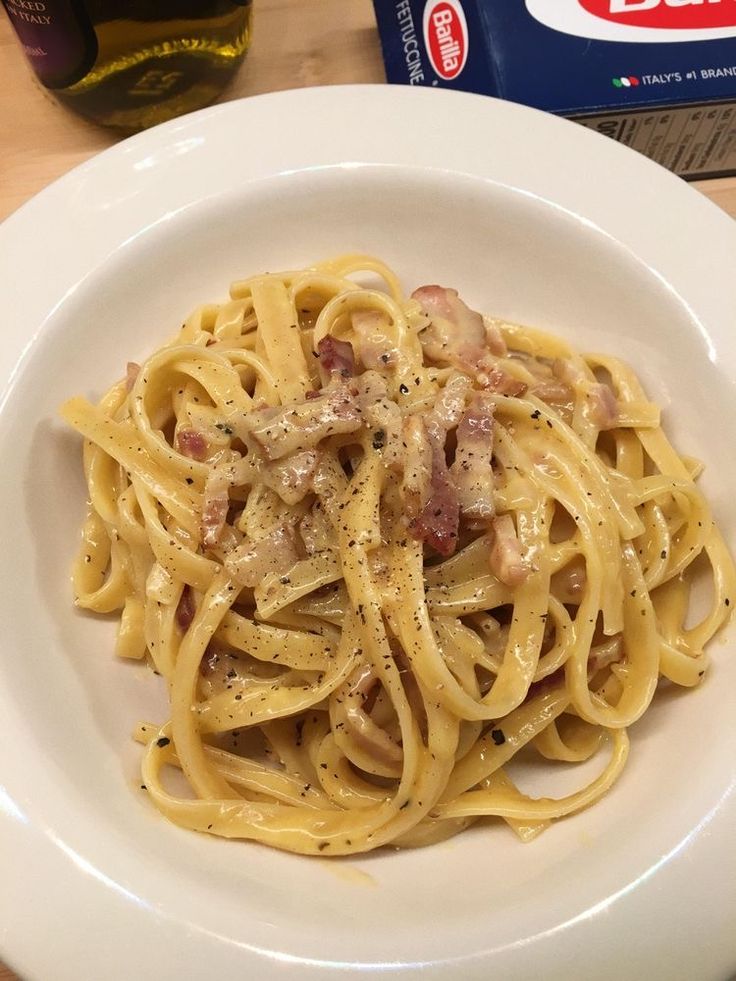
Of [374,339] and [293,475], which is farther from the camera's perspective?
[374,339]

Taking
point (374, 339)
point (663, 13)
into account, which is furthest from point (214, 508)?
point (663, 13)

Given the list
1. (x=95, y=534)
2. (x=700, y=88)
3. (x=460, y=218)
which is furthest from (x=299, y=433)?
(x=700, y=88)

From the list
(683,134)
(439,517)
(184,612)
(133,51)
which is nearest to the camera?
(439,517)

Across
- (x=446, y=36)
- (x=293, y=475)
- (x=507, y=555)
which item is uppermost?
(x=446, y=36)

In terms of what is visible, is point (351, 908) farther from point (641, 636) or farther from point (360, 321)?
point (360, 321)

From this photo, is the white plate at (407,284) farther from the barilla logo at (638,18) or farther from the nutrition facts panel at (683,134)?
the barilla logo at (638,18)

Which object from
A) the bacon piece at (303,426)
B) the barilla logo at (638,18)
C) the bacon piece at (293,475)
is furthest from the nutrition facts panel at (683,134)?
the bacon piece at (293,475)

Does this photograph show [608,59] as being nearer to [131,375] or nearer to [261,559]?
[131,375]
